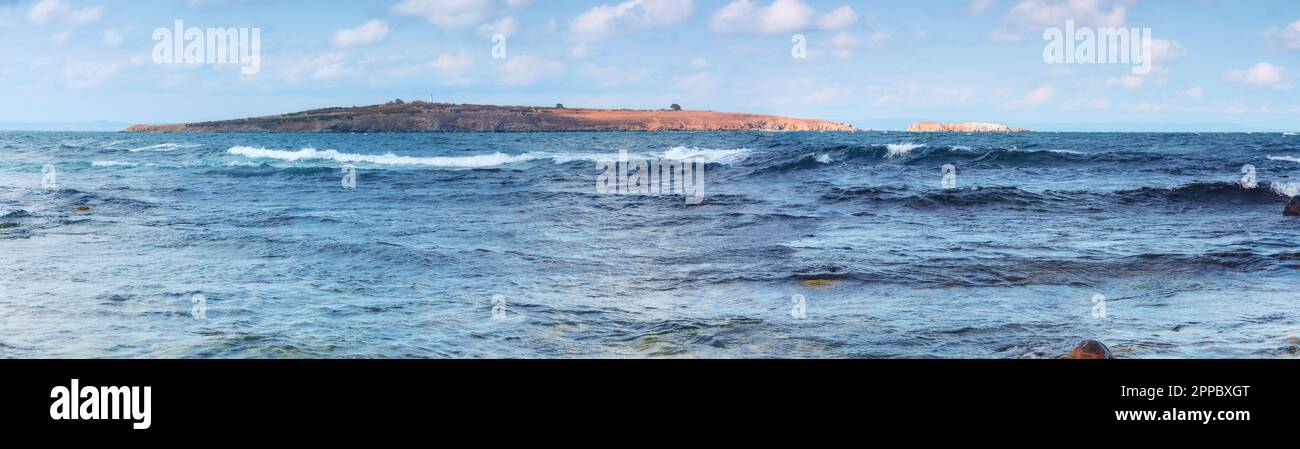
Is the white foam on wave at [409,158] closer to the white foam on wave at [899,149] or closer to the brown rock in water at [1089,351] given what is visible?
the white foam on wave at [899,149]

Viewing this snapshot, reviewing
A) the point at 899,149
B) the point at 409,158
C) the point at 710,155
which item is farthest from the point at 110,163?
the point at 899,149

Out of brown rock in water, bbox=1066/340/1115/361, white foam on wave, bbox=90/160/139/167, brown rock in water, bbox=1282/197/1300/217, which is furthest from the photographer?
white foam on wave, bbox=90/160/139/167

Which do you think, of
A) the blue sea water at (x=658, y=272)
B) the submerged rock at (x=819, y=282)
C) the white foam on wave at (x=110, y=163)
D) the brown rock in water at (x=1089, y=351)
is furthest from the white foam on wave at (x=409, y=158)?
the brown rock in water at (x=1089, y=351)

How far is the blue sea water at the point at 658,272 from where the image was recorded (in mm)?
7355

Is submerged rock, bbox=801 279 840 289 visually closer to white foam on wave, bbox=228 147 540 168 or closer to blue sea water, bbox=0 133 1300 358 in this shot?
blue sea water, bbox=0 133 1300 358

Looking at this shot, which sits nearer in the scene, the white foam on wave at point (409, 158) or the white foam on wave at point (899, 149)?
the white foam on wave at point (899, 149)

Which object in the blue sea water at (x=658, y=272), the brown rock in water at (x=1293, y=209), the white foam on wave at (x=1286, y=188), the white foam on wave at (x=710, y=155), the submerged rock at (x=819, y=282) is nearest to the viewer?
the blue sea water at (x=658, y=272)

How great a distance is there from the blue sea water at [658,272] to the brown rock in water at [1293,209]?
33 cm

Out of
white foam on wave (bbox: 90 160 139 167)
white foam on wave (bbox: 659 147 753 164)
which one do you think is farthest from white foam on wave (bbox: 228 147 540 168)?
white foam on wave (bbox: 90 160 139 167)

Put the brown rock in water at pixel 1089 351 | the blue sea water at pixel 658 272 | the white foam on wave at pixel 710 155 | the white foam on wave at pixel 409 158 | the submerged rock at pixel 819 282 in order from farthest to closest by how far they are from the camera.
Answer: the white foam on wave at pixel 409 158
the white foam on wave at pixel 710 155
the submerged rock at pixel 819 282
the blue sea water at pixel 658 272
the brown rock in water at pixel 1089 351

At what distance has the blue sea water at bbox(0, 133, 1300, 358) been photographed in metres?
7.36

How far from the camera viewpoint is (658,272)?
36.5 feet

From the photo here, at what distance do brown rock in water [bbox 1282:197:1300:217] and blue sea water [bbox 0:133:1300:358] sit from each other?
0.33m

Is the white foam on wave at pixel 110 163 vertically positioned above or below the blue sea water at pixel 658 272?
above
